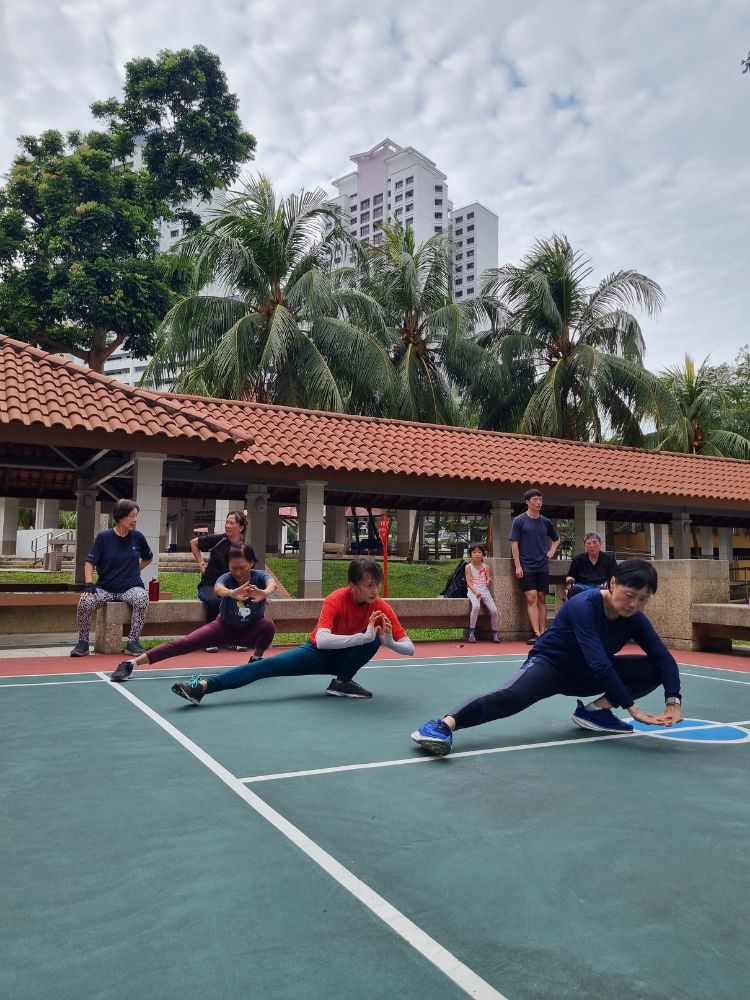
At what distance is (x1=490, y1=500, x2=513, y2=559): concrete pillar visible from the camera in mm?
20031

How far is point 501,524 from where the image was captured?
65.8 ft

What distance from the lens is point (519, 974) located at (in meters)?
2.40

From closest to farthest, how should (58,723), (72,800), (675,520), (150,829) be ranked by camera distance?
(150,829) → (72,800) → (58,723) → (675,520)

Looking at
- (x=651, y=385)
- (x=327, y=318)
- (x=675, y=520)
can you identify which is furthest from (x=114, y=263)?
(x=675, y=520)

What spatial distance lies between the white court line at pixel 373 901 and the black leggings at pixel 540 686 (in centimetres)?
146

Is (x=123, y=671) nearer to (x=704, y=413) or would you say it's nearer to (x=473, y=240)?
(x=704, y=413)

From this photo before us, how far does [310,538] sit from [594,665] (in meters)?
13.2

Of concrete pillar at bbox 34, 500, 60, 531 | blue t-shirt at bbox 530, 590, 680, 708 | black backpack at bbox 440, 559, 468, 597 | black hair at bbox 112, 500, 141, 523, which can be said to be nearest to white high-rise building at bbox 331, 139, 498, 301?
concrete pillar at bbox 34, 500, 60, 531

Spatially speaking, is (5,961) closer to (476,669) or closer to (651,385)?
(476,669)

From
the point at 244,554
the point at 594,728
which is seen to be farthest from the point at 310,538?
the point at 594,728

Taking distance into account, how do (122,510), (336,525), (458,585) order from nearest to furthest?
(122,510)
(458,585)
(336,525)

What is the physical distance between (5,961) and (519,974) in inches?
63.0

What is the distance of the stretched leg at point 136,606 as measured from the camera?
1005 cm

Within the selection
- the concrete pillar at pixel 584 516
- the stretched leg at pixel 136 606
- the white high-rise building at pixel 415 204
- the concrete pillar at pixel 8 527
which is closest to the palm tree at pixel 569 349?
the concrete pillar at pixel 584 516
